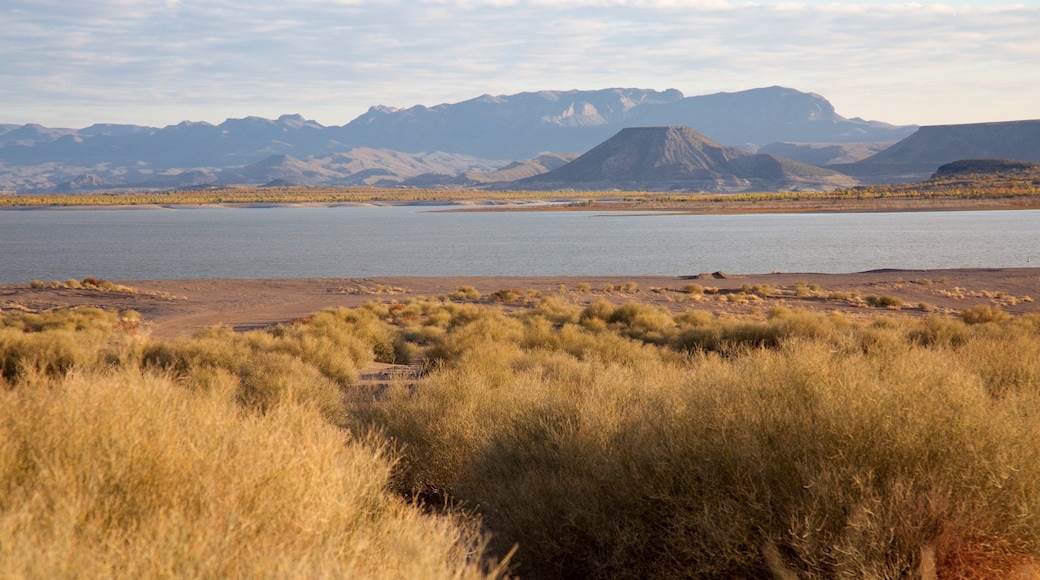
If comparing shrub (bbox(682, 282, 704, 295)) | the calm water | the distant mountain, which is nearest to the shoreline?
the calm water

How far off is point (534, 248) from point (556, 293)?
32.8 m

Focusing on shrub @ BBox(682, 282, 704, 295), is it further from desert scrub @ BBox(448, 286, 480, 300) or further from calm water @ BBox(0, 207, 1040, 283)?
calm water @ BBox(0, 207, 1040, 283)

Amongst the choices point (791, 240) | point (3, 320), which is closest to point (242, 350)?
point (3, 320)

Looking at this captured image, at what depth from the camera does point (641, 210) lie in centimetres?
13738

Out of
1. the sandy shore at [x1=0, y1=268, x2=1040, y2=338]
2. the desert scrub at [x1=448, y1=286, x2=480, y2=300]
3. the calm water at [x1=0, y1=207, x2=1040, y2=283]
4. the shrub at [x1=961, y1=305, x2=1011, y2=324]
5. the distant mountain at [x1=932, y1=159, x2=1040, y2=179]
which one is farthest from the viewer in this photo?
the distant mountain at [x1=932, y1=159, x2=1040, y2=179]

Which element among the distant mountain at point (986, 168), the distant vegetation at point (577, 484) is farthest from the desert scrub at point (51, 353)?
the distant mountain at point (986, 168)

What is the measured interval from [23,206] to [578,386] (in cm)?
19310

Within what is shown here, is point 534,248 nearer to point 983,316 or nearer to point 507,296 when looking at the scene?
point 507,296

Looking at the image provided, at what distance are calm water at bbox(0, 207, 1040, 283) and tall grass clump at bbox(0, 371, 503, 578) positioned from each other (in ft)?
142

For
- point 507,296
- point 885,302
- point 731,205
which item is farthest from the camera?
point 731,205

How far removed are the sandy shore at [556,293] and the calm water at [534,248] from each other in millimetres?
6251

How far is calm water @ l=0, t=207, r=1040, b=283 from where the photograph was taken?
1956 inches

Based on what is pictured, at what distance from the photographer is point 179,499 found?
380cm

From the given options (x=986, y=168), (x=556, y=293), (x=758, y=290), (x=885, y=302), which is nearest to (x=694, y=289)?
(x=758, y=290)
